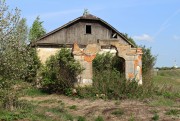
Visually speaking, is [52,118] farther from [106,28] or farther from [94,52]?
[106,28]

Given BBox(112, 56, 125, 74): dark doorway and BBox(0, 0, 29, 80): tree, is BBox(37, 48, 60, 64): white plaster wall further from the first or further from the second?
BBox(0, 0, 29, 80): tree

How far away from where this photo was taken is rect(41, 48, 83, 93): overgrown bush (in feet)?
69.1

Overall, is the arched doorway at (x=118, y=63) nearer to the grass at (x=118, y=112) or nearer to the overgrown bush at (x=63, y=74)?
the overgrown bush at (x=63, y=74)

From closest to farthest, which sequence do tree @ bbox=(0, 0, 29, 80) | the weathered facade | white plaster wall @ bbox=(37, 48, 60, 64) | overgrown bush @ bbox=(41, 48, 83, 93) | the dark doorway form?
tree @ bbox=(0, 0, 29, 80)
overgrown bush @ bbox=(41, 48, 83, 93)
the dark doorway
white plaster wall @ bbox=(37, 48, 60, 64)
the weathered facade

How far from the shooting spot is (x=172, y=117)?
41.2 ft

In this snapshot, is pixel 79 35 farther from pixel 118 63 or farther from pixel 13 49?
pixel 13 49

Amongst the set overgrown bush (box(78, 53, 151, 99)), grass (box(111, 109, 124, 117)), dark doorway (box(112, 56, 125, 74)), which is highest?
dark doorway (box(112, 56, 125, 74))

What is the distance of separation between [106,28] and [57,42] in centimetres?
515

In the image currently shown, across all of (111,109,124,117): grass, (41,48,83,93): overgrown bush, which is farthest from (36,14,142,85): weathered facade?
(111,109,124,117): grass

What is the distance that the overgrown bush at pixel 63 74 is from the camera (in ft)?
69.1

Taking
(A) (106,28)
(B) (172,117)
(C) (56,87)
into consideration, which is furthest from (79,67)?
(A) (106,28)

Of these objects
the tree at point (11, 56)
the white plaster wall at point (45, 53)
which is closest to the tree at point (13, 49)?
the tree at point (11, 56)

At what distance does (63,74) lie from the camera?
21.5 metres

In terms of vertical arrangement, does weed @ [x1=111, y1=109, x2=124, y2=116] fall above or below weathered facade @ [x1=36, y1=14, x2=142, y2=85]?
below
